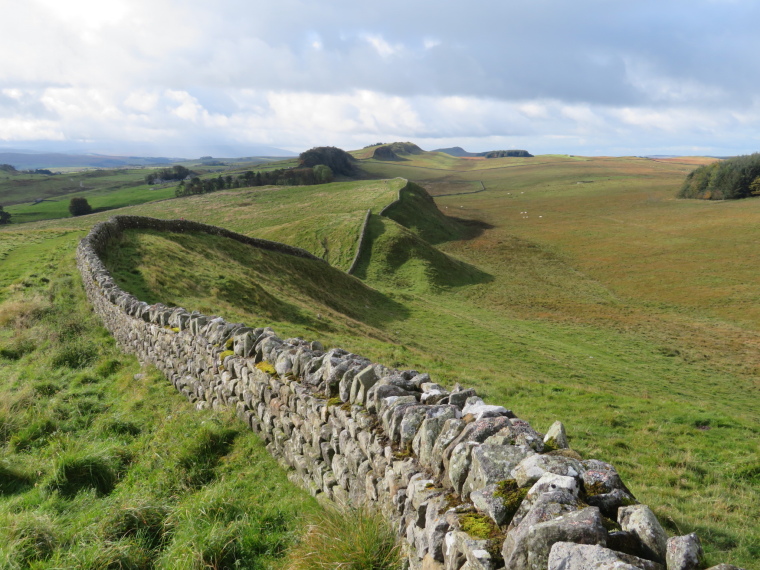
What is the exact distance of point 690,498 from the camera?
7.30 meters

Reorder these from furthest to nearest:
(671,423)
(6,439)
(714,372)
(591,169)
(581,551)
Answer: (591,169) < (714,372) < (671,423) < (6,439) < (581,551)

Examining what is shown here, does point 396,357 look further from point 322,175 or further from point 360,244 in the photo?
point 322,175

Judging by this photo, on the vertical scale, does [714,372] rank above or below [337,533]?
below

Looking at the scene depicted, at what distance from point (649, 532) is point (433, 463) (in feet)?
6.53

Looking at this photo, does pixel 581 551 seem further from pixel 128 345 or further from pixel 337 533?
pixel 128 345

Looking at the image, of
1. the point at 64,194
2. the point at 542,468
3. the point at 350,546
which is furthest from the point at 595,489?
the point at 64,194

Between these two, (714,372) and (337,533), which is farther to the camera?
(714,372)

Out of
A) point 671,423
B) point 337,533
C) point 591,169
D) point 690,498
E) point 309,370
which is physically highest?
point 591,169

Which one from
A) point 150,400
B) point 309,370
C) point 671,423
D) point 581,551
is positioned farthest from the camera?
point 671,423

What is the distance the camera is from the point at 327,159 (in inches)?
6132

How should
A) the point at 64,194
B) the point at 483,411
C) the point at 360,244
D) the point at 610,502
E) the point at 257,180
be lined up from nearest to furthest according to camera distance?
the point at 610,502 < the point at 483,411 < the point at 360,244 < the point at 257,180 < the point at 64,194

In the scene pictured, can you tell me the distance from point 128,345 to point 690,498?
13.8 m

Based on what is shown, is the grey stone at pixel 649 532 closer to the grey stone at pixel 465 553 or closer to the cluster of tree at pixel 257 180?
the grey stone at pixel 465 553

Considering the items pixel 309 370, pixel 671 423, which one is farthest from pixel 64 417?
pixel 671 423
